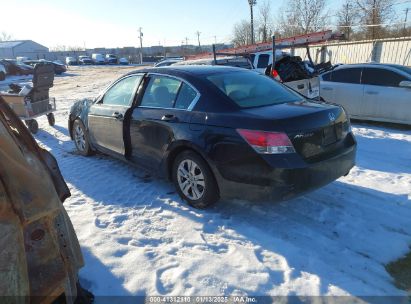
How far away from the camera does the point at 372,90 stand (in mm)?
8914

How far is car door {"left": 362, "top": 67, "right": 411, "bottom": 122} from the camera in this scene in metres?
8.42

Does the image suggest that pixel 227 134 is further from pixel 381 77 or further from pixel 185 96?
pixel 381 77

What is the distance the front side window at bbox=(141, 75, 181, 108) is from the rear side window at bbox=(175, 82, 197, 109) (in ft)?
0.28

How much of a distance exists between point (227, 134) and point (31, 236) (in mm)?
2179

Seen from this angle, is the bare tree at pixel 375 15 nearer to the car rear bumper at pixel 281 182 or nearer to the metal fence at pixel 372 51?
the metal fence at pixel 372 51

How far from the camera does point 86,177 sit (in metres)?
5.72

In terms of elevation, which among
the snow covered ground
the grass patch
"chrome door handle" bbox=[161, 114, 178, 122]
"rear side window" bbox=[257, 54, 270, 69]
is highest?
"rear side window" bbox=[257, 54, 270, 69]

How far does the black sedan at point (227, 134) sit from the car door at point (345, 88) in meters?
4.96

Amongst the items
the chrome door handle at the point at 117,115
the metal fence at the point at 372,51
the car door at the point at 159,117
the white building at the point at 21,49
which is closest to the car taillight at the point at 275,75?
the car door at the point at 159,117

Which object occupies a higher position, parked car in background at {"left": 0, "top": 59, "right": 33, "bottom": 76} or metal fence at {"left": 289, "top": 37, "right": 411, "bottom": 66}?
metal fence at {"left": 289, "top": 37, "right": 411, "bottom": 66}

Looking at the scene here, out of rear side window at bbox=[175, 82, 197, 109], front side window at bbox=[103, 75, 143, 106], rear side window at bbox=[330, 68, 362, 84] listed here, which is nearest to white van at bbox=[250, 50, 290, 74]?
rear side window at bbox=[330, 68, 362, 84]

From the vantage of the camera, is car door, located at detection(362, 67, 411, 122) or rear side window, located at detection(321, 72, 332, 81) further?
rear side window, located at detection(321, 72, 332, 81)

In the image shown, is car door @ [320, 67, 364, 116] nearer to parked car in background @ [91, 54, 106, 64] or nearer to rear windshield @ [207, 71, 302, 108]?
rear windshield @ [207, 71, 302, 108]

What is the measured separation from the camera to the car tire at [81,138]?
6559mm
